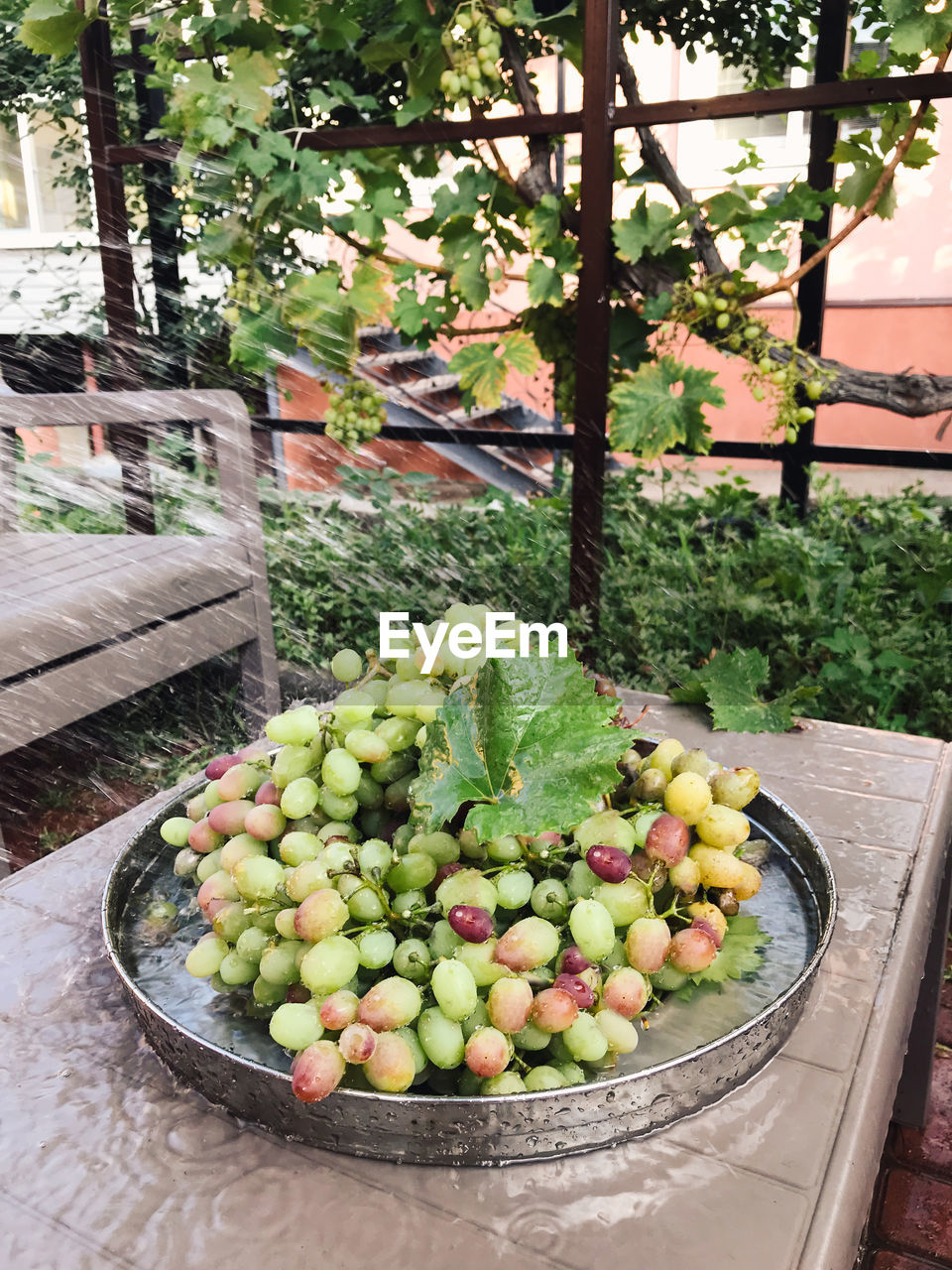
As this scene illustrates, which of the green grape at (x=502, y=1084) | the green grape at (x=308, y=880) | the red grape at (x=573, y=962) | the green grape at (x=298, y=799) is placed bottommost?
the green grape at (x=502, y=1084)

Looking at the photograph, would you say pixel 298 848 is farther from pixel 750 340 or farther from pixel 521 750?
pixel 750 340

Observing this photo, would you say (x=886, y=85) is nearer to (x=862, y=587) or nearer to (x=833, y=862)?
(x=862, y=587)

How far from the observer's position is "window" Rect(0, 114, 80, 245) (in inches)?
293

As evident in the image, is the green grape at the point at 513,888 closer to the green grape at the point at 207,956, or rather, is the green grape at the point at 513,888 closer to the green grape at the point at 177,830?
the green grape at the point at 207,956

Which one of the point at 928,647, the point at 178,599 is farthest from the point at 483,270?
the point at 928,647

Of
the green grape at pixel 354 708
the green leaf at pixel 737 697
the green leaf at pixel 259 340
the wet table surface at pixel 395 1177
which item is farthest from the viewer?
the green leaf at pixel 259 340

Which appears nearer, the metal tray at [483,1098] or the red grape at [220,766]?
the metal tray at [483,1098]

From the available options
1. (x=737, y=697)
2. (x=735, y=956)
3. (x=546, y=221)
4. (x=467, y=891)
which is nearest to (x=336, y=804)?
(x=467, y=891)

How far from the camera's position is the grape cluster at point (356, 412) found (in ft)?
10.5

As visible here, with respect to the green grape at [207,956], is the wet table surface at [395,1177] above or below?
below

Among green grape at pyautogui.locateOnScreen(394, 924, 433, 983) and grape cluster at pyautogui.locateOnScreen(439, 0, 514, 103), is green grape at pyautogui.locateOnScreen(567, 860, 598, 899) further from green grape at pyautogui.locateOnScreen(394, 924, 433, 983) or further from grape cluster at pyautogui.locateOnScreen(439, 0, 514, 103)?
grape cluster at pyautogui.locateOnScreen(439, 0, 514, 103)

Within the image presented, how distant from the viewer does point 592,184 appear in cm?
236

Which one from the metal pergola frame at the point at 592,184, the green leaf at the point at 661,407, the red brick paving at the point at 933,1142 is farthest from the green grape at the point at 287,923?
the green leaf at the point at 661,407

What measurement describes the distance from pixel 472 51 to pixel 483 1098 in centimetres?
269
